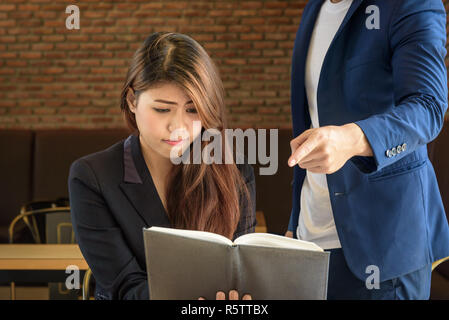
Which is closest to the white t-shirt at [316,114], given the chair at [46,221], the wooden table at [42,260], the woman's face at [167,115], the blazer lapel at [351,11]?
the blazer lapel at [351,11]

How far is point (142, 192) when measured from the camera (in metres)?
1.24

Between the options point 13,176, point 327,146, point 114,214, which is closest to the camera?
point 327,146

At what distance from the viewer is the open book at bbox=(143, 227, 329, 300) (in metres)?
0.78

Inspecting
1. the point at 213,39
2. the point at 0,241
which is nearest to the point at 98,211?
the point at 0,241

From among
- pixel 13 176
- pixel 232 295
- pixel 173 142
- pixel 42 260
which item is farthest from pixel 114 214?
pixel 13 176

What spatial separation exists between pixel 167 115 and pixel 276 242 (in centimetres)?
53

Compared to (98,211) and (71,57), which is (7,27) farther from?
(98,211)

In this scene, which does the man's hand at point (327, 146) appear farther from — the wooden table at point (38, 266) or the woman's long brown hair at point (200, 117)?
the wooden table at point (38, 266)

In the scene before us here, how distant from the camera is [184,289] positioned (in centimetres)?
85

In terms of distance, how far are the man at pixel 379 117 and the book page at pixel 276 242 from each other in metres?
0.20

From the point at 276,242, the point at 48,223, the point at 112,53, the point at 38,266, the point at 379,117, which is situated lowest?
the point at 38,266

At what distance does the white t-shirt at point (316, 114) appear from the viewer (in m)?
1.24

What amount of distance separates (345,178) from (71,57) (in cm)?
361

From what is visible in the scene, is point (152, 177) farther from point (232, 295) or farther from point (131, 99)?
point (232, 295)
